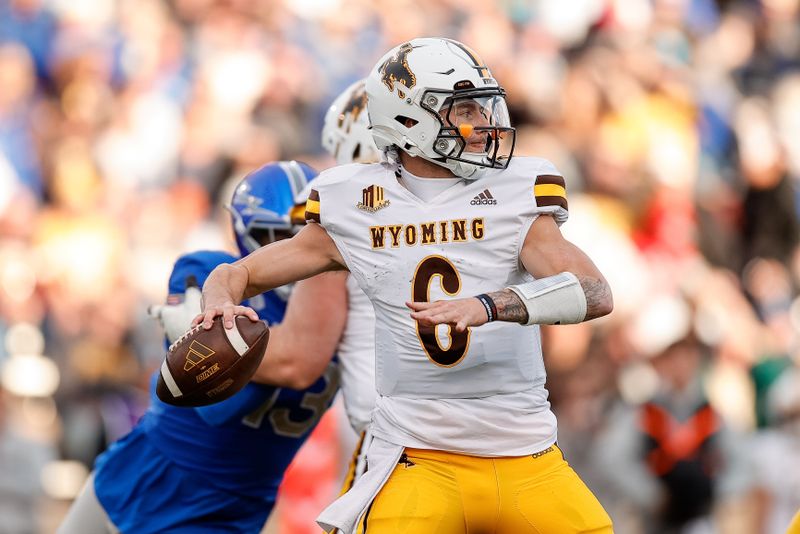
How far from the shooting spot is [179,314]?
5477 millimetres

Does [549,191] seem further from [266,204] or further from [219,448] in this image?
[219,448]

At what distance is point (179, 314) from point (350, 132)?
98 cm

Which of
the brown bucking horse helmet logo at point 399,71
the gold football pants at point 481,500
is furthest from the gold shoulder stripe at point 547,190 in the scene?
the gold football pants at point 481,500

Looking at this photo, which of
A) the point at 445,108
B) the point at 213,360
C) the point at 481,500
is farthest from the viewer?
the point at 445,108

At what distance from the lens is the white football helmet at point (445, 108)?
15.8 ft

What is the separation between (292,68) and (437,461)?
820 cm

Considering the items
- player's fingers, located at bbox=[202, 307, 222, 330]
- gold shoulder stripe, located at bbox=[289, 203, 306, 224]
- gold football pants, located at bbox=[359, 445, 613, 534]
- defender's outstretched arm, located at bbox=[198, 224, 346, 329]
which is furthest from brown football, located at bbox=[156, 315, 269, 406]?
gold shoulder stripe, located at bbox=[289, 203, 306, 224]

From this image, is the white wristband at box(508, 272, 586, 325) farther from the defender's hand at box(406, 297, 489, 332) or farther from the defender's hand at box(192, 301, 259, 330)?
the defender's hand at box(192, 301, 259, 330)

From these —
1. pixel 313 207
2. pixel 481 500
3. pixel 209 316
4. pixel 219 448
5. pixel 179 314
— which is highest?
pixel 313 207

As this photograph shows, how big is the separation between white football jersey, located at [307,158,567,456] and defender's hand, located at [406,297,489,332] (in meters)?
0.37

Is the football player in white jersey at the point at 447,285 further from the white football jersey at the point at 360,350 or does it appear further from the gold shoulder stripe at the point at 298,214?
the white football jersey at the point at 360,350

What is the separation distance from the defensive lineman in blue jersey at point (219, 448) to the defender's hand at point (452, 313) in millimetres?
1515

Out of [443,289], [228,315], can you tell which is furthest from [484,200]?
[228,315]

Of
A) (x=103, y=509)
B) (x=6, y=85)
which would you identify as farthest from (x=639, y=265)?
(x=103, y=509)
